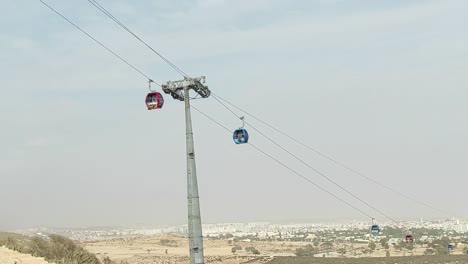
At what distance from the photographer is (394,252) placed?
100938 mm

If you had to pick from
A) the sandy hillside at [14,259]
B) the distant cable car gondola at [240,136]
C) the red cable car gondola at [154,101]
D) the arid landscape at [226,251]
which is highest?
the red cable car gondola at [154,101]

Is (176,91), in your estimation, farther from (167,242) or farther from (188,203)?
(167,242)

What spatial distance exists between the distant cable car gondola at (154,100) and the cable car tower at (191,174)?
5.54 feet

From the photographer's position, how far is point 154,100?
2841cm

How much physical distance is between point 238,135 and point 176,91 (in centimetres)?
476

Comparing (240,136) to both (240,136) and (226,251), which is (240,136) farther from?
(226,251)

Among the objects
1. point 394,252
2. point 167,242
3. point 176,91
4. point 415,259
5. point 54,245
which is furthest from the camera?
point 167,242

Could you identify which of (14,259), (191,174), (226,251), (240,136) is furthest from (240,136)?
(226,251)

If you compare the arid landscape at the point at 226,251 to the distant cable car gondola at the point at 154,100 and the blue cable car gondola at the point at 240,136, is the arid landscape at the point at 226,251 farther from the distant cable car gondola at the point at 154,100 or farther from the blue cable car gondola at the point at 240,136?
the distant cable car gondola at the point at 154,100

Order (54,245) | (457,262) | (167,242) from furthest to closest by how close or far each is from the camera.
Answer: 1. (167,242)
2. (457,262)
3. (54,245)

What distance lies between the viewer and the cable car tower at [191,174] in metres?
27.3

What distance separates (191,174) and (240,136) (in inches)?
192

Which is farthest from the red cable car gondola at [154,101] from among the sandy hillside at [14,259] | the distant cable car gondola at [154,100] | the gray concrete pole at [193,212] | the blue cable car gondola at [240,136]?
the sandy hillside at [14,259]

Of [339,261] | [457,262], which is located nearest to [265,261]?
[339,261]
